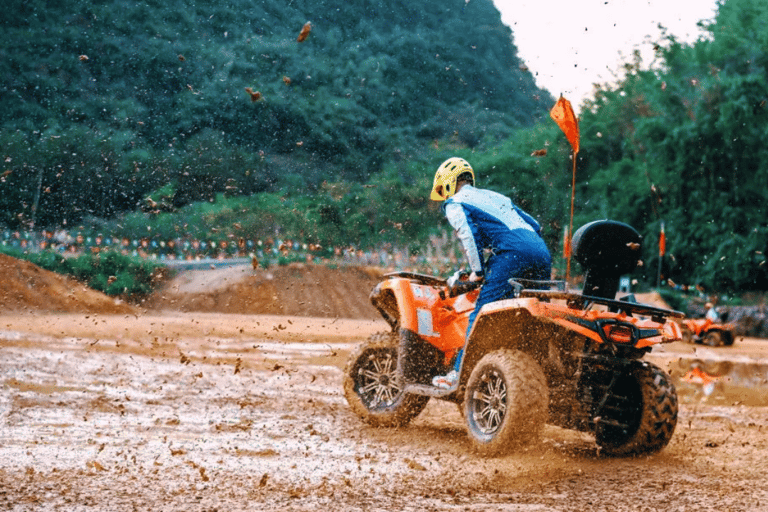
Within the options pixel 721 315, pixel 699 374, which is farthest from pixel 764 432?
pixel 721 315

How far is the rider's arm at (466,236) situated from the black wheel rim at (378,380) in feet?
4.17

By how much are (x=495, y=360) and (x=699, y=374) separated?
8140 millimetres

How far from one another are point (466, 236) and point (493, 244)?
0.20 meters

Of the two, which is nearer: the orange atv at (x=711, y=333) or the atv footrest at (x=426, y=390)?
the atv footrest at (x=426, y=390)

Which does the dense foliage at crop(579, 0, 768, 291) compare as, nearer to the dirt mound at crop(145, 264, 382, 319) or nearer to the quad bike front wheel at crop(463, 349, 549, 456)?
the dirt mound at crop(145, 264, 382, 319)

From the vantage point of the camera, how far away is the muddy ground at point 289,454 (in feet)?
14.7

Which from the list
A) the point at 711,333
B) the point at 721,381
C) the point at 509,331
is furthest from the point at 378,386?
the point at 711,333

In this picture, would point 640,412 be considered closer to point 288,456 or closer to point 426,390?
point 426,390

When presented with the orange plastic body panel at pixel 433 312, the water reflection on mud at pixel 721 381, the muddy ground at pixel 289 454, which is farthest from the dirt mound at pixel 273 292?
the orange plastic body panel at pixel 433 312

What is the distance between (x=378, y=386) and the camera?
696 centimetres

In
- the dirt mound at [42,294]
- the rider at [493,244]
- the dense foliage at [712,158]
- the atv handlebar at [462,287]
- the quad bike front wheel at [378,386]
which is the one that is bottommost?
the dirt mound at [42,294]

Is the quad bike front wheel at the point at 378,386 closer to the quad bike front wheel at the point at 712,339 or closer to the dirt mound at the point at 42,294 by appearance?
the quad bike front wheel at the point at 712,339

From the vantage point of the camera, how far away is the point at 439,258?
37.4m

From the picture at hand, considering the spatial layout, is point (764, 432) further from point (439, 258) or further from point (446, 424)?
point (439, 258)
